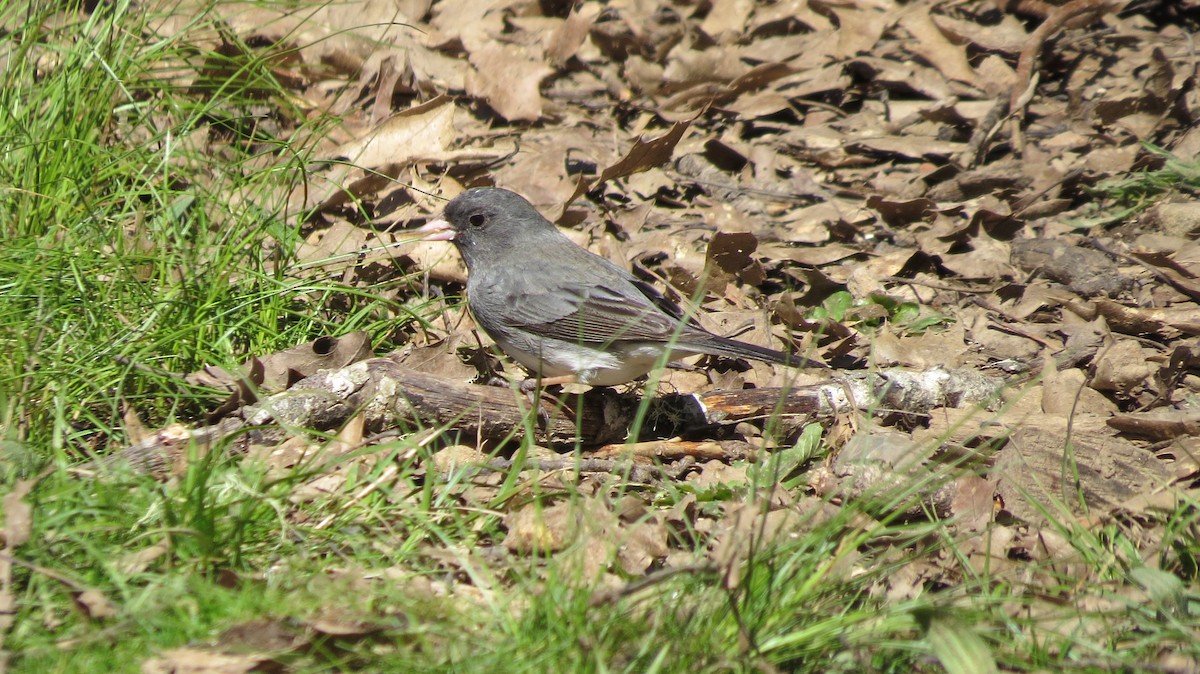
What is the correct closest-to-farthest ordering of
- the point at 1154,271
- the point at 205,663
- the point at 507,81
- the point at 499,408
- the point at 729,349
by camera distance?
1. the point at 205,663
2. the point at 499,408
3. the point at 729,349
4. the point at 1154,271
5. the point at 507,81

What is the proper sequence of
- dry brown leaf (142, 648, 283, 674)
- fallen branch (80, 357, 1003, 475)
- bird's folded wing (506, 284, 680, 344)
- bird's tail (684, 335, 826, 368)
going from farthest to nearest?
bird's folded wing (506, 284, 680, 344) < bird's tail (684, 335, 826, 368) < fallen branch (80, 357, 1003, 475) < dry brown leaf (142, 648, 283, 674)

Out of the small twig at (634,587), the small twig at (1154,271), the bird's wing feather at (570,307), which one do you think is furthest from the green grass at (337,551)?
the small twig at (1154,271)

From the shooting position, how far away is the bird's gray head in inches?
168

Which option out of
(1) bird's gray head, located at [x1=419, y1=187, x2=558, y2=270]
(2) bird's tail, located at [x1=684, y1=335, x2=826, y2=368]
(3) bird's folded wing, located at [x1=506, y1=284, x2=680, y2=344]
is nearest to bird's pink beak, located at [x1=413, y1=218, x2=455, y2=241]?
(1) bird's gray head, located at [x1=419, y1=187, x2=558, y2=270]

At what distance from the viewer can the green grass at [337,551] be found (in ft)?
7.20

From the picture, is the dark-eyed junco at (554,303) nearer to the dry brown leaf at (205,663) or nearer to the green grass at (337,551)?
the green grass at (337,551)

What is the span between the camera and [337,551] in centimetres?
258

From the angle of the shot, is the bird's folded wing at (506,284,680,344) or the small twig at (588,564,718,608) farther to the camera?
the bird's folded wing at (506,284,680,344)

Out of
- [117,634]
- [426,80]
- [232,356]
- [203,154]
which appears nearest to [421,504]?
[117,634]

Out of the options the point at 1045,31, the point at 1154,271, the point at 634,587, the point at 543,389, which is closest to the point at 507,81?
the point at 543,389

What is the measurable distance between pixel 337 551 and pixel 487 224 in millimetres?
2003

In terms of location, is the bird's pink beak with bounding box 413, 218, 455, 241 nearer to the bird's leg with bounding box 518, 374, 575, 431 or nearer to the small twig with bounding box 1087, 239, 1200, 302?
the bird's leg with bounding box 518, 374, 575, 431

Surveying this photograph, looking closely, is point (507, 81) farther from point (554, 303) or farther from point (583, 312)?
point (583, 312)

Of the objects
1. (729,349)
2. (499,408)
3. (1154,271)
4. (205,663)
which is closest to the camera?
(205,663)
